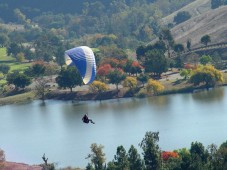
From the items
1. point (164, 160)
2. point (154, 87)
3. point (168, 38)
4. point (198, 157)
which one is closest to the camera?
point (198, 157)

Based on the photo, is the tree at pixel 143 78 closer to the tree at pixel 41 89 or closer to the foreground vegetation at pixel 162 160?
the tree at pixel 41 89

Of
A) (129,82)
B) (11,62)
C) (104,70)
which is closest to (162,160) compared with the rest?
(129,82)

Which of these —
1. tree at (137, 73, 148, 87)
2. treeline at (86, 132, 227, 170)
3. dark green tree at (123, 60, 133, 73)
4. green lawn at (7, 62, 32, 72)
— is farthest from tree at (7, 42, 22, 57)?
treeline at (86, 132, 227, 170)

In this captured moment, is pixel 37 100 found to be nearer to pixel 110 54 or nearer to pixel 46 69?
pixel 46 69

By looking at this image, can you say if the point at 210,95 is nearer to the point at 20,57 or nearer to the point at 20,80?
the point at 20,80

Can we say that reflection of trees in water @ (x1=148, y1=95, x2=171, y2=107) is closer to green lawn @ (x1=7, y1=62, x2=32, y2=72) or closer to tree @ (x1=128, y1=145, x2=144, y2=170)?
tree @ (x1=128, y1=145, x2=144, y2=170)

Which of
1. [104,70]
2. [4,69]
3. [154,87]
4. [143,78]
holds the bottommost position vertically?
[154,87]
